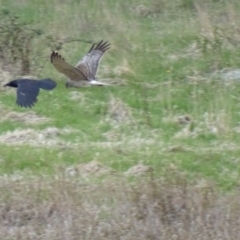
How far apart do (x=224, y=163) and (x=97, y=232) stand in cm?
232

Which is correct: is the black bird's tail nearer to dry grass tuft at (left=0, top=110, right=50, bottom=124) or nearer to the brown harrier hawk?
the brown harrier hawk

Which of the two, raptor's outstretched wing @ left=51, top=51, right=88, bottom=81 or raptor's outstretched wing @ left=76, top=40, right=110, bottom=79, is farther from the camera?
raptor's outstretched wing @ left=76, top=40, right=110, bottom=79

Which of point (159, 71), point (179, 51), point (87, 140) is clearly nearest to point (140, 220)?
point (87, 140)

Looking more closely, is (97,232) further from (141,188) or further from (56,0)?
(56,0)

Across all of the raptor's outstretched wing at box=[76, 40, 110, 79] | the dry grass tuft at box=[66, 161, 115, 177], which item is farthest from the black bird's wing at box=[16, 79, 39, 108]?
the dry grass tuft at box=[66, 161, 115, 177]

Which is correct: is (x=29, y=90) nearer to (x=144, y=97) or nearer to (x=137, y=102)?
(x=137, y=102)

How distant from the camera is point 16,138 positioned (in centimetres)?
991

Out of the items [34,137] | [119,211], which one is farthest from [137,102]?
[119,211]

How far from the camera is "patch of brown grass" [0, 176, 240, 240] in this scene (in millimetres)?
6914

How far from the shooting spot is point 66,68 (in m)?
10.4

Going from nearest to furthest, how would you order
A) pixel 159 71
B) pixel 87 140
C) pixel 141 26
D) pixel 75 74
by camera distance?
pixel 87 140 → pixel 75 74 → pixel 159 71 → pixel 141 26

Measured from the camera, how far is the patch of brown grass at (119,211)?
6914 mm

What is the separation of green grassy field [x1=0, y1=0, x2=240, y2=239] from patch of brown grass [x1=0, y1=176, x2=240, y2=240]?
4cm

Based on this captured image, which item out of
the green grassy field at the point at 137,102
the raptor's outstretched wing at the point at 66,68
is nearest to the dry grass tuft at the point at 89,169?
the green grassy field at the point at 137,102
